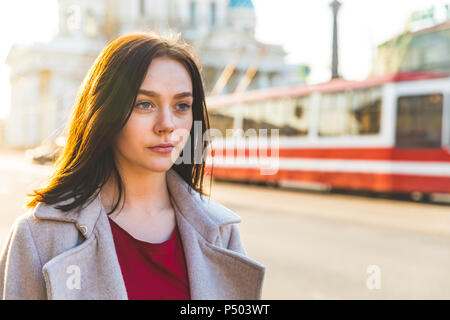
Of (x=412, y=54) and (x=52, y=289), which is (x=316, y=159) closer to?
(x=412, y=54)

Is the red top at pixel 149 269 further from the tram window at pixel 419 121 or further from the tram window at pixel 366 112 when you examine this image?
the tram window at pixel 366 112

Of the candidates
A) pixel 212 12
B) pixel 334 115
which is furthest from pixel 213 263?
pixel 212 12

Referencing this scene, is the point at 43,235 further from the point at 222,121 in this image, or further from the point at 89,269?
the point at 222,121

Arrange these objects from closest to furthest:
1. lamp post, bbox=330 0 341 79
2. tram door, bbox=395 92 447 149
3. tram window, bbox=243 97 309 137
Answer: tram door, bbox=395 92 447 149 < lamp post, bbox=330 0 341 79 < tram window, bbox=243 97 309 137

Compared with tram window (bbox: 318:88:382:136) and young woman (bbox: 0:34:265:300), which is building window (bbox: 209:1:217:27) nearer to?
tram window (bbox: 318:88:382:136)

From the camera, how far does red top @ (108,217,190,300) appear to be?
149 cm

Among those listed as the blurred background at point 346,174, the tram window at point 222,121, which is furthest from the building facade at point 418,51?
the tram window at point 222,121

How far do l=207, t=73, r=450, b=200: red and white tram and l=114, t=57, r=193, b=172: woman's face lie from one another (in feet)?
31.6

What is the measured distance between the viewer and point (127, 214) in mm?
1619

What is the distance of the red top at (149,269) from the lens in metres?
1.49

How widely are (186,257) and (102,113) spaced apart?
505 mm

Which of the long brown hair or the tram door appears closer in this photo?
the long brown hair

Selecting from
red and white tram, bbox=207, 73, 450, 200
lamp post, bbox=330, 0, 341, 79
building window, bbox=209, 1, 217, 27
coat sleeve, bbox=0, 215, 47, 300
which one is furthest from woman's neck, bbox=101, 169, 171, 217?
building window, bbox=209, 1, 217, 27
